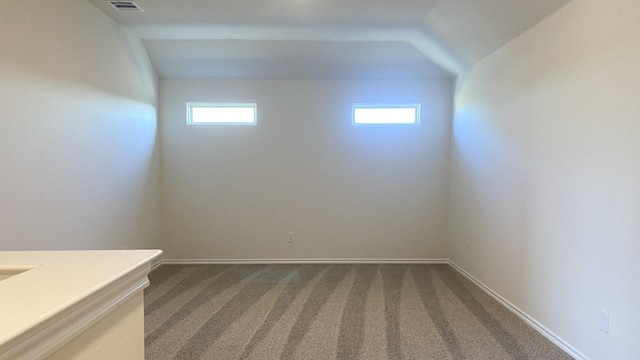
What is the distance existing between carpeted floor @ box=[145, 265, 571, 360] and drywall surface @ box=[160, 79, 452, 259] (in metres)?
0.56

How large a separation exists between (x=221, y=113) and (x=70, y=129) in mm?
2123

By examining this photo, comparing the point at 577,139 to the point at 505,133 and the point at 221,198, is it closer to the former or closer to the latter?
the point at 505,133

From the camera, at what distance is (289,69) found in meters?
4.70

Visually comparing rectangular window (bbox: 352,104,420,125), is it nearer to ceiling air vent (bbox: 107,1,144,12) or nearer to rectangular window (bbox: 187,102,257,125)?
rectangular window (bbox: 187,102,257,125)

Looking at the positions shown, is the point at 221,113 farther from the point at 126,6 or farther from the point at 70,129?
the point at 70,129

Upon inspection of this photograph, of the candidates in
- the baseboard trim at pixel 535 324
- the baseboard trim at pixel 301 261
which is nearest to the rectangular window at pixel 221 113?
the baseboard trim at pixel 301 261

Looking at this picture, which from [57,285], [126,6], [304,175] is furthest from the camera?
[304,175]

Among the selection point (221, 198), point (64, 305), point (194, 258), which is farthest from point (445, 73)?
point (64, 305)

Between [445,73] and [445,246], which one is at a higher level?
[445,73]

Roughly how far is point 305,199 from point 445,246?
2.05 m

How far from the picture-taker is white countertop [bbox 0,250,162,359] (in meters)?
0.65

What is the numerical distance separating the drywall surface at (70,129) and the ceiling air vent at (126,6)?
0.22 meters

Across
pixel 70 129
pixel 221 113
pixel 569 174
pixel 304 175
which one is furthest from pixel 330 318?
pixel 221 113

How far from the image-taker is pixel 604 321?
2186 mm
